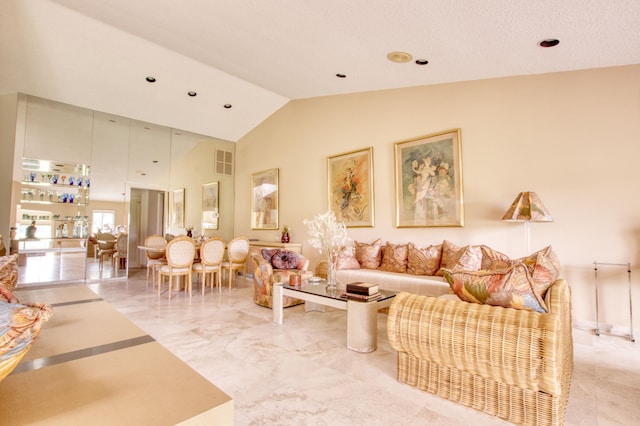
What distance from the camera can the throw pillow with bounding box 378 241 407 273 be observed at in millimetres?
4871

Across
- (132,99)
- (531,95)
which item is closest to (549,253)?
(531,95)

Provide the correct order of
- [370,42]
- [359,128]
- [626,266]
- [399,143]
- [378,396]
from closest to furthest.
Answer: [378,396], [626,266], [370,42], [399,143], [359,128]

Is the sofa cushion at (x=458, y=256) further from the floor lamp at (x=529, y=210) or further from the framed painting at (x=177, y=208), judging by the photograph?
the framed painting at (x=177, y=208)

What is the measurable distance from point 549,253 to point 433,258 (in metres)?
1.87

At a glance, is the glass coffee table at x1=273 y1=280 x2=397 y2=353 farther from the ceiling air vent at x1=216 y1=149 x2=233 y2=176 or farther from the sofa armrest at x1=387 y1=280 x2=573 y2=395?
the ceiling air vent at x1=216 y1=149 x2=233 y2=176

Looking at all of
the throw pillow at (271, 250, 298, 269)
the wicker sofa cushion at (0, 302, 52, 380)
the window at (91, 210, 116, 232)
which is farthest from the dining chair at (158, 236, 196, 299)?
the wicker sofa cushion at (0, 302, 52, 380)

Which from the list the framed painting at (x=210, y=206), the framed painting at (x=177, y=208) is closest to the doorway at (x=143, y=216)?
the framed painting at (x=177, y=208)

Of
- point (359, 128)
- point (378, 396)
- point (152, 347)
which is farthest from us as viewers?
point (359, 128)

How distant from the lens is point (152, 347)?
1007mm

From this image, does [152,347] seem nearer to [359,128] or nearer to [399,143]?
[399,143]

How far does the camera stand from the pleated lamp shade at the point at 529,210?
3.58 meters

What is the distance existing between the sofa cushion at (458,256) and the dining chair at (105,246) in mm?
6662

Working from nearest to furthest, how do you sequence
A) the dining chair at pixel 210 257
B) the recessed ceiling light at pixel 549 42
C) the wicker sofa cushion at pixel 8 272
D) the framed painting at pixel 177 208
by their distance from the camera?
1. the wicker sofa cushion at pixel 8 272
2. the recessed ceiling light at pixel 549 42
3. the dining chair at pixel 210 257
4. the framed painting at pixel 177 208

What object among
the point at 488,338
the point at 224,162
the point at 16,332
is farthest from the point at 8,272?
the point at 224,162
